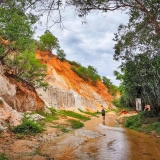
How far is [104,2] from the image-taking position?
805 centimetres

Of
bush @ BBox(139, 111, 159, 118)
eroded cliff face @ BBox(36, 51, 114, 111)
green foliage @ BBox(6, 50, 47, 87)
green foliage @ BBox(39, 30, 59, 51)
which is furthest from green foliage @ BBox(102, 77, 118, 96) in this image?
bush @ BBox(139, 111, 159, 118)

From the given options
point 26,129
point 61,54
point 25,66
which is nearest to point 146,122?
point 26,129

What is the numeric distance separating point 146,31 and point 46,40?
4816cm

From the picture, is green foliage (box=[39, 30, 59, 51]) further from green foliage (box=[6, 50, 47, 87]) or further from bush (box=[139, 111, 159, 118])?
bush (box=[139, 111, 159, 118])

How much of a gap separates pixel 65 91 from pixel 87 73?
25.0 m

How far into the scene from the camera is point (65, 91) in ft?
165

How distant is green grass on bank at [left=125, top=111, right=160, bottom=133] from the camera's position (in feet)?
59.0

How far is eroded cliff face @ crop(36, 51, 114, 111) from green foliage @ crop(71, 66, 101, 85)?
A: 6.82 ft

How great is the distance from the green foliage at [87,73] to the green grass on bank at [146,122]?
163 ft

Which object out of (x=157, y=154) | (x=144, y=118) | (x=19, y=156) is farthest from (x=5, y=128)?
(x=144, y=118)

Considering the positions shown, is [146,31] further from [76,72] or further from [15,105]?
[76,72]

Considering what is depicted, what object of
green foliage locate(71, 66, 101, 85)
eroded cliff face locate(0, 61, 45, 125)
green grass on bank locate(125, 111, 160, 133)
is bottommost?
green grass on bank locate(125, 111, 160, 133)

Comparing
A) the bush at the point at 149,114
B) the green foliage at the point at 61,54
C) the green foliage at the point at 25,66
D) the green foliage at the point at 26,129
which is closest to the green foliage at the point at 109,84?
the green foliage at the point at 61,54

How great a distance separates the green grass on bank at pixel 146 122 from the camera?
59.0 feet
